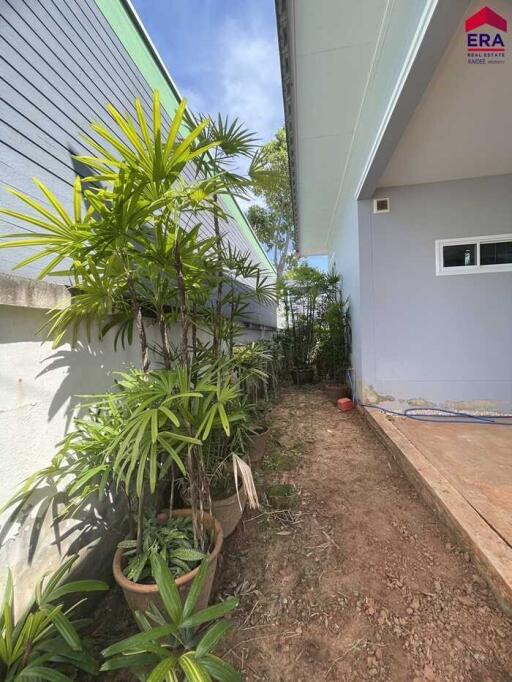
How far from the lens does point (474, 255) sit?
3.11 metres

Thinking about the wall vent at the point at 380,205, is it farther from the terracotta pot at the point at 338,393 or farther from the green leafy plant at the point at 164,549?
the green leafy plant at the point at 164,549

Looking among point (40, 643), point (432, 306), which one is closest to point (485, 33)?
point (432, 306)

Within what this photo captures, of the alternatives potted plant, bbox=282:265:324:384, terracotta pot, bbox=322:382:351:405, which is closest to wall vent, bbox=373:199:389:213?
potted plant, bbox=282:265:324:384

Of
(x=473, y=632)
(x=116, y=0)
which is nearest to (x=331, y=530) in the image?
(x=473, y=632)

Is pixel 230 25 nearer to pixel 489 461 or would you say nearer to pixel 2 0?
pixel 2 0

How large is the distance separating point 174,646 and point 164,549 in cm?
32

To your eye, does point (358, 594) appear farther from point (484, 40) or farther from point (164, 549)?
point (484, 40)

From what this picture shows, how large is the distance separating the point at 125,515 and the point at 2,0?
2.82m

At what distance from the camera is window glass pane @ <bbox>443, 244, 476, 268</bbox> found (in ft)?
10.2

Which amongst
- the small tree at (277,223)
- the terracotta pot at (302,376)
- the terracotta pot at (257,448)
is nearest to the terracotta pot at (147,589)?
the terracotta pot at (257,448)

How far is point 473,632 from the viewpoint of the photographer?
3.69 feet

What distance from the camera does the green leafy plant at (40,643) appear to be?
86cm

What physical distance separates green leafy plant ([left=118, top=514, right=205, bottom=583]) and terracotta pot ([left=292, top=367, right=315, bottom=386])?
4.11m

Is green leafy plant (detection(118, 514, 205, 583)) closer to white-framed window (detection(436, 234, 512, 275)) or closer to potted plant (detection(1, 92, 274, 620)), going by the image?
potted plant (detection(1, 92, 274, 620))
